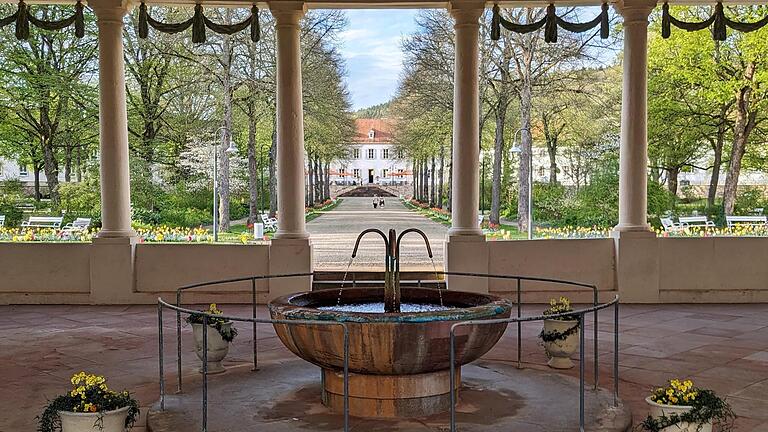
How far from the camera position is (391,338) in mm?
5930

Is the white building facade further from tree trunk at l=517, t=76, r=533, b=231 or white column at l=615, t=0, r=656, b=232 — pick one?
white column at l=615, t=0, r=656, b=232

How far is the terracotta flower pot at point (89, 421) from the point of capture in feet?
17.8

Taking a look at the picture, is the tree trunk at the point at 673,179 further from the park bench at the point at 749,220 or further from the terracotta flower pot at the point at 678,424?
the terracotta flower pot at the point at 678,424

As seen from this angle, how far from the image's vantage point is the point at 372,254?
21.0m

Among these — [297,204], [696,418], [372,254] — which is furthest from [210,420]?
[372,254]

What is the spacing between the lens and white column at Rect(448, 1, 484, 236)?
12.7m

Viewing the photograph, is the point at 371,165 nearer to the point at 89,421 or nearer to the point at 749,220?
the point at 749,220

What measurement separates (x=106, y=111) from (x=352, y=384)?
819 centimetres

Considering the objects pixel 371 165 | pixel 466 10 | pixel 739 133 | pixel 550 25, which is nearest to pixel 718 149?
pixel 739 133

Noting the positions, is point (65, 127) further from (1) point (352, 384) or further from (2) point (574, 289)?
(1) point (352, 384)

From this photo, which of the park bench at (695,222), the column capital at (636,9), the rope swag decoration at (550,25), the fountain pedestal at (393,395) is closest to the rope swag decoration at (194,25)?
the rope swag decoration at (550,25)

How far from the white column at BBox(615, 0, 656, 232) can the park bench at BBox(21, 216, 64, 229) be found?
15.4 metres

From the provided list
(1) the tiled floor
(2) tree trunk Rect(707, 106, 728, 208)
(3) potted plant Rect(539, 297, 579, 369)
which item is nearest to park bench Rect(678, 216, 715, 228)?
(1) the tiled floor

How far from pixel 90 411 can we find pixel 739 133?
86.3ft
